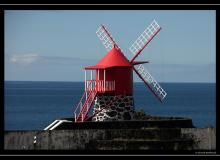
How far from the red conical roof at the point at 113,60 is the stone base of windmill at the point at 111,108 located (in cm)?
192

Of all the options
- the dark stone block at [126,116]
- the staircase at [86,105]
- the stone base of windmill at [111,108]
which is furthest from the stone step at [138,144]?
the dark stone block at [126,116]

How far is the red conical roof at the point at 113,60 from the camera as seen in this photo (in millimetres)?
46906

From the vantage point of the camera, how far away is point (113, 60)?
47.1m

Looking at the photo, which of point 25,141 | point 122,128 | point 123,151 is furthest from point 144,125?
point 25,141

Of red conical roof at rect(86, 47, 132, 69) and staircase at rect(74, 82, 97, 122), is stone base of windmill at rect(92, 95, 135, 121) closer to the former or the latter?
staircase at rect(74, 82, 97, 122)

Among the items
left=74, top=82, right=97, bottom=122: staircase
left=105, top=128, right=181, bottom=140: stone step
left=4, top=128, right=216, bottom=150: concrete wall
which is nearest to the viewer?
left=4, top=128, right=216, bottom=150: concrete wall

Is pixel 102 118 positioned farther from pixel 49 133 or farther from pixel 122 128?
pixel 49 133

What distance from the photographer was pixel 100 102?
47.0 meters

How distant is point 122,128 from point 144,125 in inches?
54.2

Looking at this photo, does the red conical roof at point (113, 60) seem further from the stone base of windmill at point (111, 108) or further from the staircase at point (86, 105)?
the stone base of windmill at point (111, 108)

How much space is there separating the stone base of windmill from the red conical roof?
1.92 metres

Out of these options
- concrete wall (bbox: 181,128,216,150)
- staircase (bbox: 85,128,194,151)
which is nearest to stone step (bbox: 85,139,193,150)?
staircase (bbox: 85,128,194,151)

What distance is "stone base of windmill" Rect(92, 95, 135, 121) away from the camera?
154 ft

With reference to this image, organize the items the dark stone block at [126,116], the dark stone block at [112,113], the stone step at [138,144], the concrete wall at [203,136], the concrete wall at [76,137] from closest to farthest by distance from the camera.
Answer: the concrete wall at [76,137] < the stone step at [138,144] < the concrete wall at [203,136] < the dark stone block at [112,113] < the dark stone block at [126,116]
